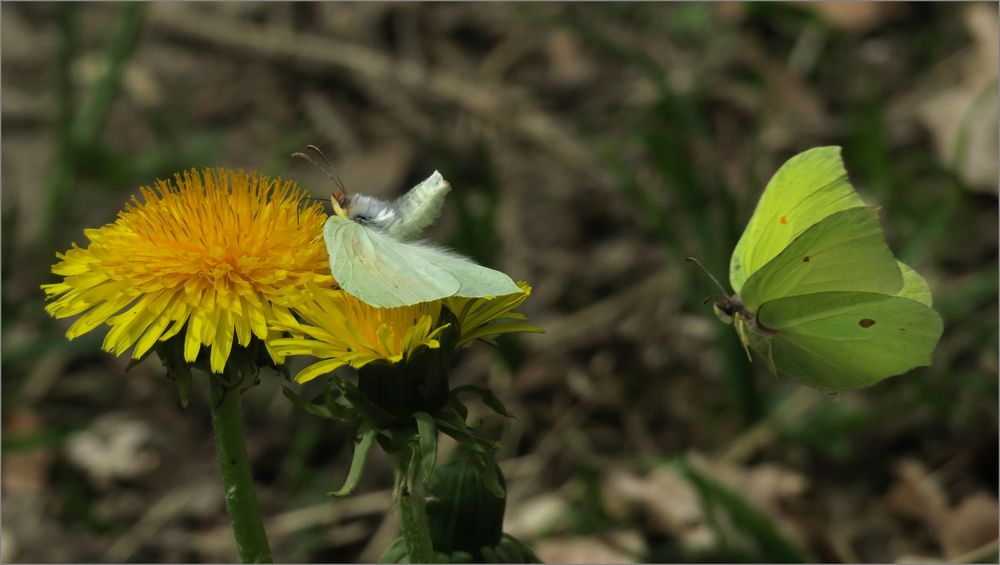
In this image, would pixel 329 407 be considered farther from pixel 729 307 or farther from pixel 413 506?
pixel 729 307

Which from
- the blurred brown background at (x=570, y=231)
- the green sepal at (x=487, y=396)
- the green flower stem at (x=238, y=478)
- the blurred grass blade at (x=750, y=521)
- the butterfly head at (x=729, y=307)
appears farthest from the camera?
the blurred brown background at (x=570, y=231)

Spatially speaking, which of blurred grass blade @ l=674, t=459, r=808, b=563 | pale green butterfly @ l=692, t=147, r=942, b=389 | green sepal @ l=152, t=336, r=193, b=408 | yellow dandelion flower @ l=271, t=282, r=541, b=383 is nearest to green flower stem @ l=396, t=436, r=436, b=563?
yellow dandelion flower @ l=271, t=282, r=541, b=383

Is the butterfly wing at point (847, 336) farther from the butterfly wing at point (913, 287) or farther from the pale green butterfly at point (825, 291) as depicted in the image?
the butterfly wing at point (913, 287)

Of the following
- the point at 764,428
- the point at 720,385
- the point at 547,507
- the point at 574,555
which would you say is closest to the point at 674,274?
the point at 720,385

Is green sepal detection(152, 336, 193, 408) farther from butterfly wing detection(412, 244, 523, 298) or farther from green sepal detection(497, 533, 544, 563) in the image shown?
green sepal detection(497, 533, 544, 563)

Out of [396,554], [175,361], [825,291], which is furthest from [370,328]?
[825,291]

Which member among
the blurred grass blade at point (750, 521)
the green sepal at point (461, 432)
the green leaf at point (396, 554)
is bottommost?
the blurred grass blade at point (750, 521)

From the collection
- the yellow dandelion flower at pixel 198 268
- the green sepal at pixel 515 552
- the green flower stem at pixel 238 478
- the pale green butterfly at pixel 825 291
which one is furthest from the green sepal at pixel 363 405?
the pale green butterfly at pixel 825 291
